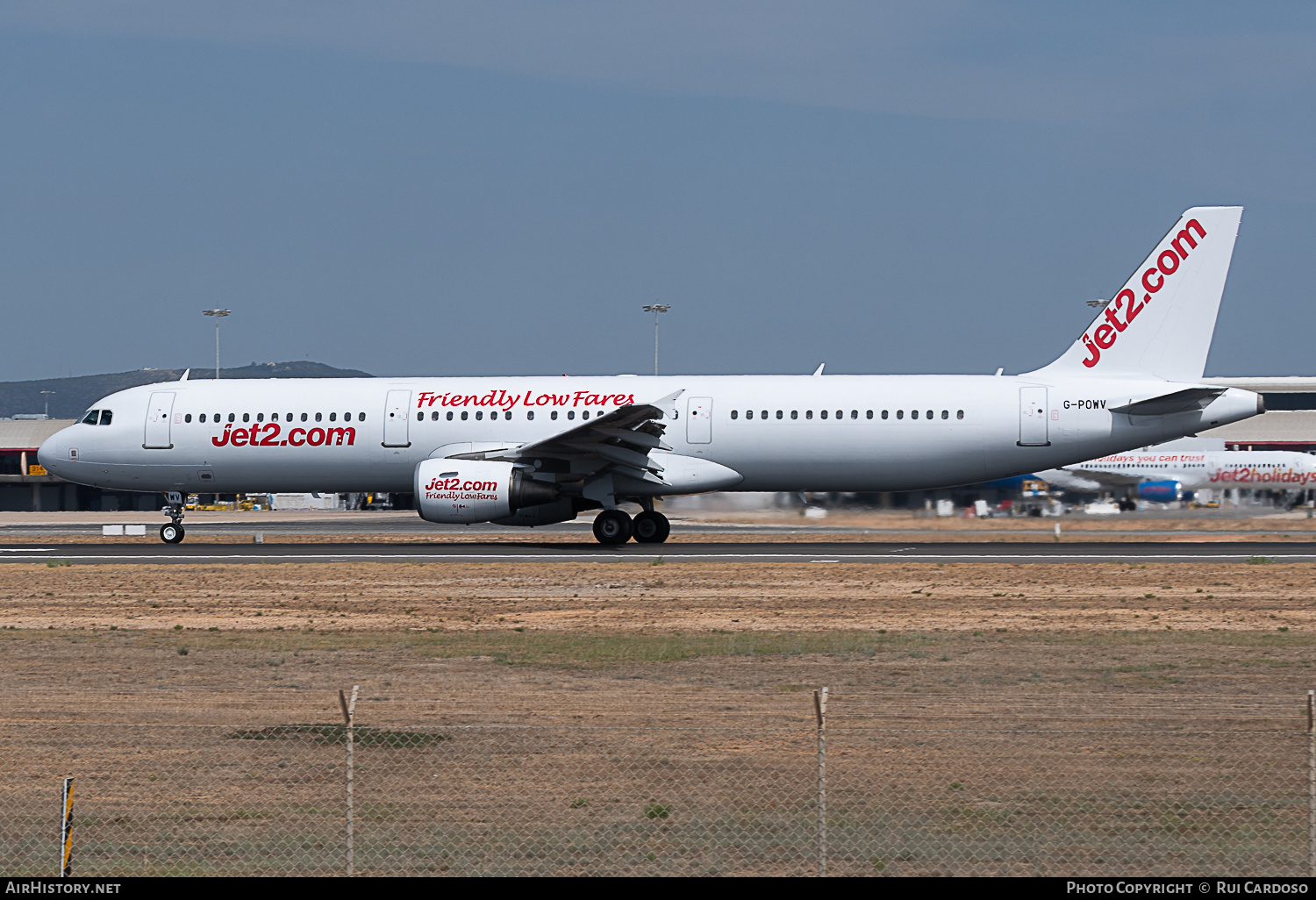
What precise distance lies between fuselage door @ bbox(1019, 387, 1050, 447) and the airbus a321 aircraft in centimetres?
4

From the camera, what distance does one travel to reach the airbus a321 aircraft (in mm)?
31984

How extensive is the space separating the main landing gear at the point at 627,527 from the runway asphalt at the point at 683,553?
32 cm

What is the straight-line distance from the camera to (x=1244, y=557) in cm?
3028

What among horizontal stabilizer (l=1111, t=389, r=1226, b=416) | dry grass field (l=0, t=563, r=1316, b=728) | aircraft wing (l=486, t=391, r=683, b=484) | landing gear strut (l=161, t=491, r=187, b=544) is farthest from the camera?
landing gear strut (l=161, t=491, r=187, b=544)

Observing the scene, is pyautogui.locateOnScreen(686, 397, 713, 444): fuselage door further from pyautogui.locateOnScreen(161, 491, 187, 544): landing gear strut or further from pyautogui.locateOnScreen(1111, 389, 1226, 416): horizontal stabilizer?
pyautogui.locateOnScreen(161, 491, 187, 544): landing gear strut

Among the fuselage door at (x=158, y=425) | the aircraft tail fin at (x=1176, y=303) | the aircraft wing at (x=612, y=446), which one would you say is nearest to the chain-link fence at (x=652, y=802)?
the aircraft wing at (x=612, y=446)

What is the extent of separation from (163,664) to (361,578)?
1052 cm

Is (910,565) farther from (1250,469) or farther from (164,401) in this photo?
(1250,469)

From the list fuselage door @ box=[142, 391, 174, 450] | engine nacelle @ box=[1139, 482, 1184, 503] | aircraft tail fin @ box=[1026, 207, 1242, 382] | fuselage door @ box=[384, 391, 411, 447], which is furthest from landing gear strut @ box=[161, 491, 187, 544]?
engine nacelle @ box=[1139, 482, 1184, 503]

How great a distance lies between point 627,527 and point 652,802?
23275 millimetres

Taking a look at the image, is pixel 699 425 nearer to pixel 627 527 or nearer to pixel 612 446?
pixel 612 446

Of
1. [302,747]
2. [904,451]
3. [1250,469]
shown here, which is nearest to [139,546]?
[904,451]
